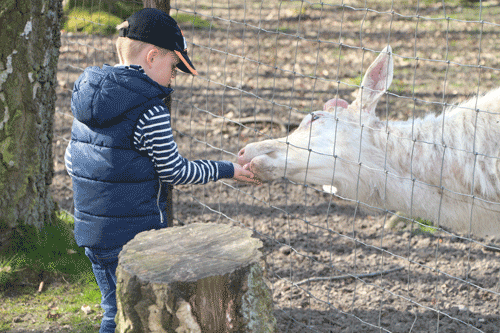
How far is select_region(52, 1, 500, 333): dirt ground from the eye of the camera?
361 centimetres

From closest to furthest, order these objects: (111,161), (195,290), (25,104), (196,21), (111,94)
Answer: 1. (195,290)
2. (111,94)
3. (111,161)
4. (25,104)
5. (196,21)

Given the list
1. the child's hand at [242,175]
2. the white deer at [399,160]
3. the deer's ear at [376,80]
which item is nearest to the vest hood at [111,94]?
the child's hand at [242,175]

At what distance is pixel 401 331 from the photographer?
3512 millimetres

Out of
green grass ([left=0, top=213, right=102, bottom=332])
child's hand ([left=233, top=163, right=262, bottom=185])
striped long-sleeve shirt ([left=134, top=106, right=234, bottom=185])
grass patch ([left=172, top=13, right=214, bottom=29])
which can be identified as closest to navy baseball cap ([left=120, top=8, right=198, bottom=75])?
striped long-sleeve shirt ([left=134, top=106, right=234, bottom=185])

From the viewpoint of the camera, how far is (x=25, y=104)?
3.89m

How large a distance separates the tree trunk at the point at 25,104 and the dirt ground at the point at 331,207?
32.1 inches

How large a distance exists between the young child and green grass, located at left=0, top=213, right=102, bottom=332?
991 mm

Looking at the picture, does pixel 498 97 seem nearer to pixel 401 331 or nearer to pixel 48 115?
pixel 401 331

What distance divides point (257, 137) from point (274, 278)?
2.60 metres

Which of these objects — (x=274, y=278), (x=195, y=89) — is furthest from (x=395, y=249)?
(x=195, y=89)

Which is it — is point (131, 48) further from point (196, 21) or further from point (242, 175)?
point (196, 21)

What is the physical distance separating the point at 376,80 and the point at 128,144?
5.63ft

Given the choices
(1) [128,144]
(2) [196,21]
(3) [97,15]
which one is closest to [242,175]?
(1) [128,144]

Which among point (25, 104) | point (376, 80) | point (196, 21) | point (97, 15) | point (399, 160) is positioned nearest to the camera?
point (399, 160)
